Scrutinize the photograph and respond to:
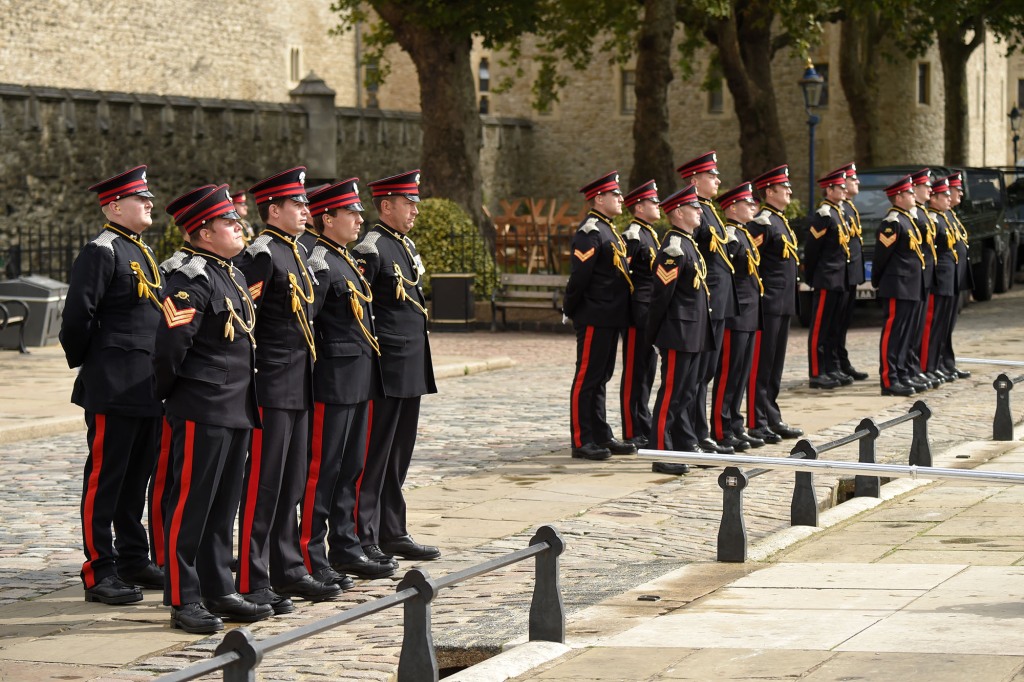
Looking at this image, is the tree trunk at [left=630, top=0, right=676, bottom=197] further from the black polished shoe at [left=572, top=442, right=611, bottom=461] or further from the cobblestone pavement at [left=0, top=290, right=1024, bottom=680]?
the black polished shoe at [left=572, top=442, right=611, bottom=461]

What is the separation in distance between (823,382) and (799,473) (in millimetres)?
7371

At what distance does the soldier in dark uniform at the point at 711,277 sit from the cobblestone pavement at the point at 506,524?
570 millimetres

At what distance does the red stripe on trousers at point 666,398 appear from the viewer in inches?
472

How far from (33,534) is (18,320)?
11.1m

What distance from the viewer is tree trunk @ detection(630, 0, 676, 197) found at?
30.8 meters

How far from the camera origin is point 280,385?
7871 mm

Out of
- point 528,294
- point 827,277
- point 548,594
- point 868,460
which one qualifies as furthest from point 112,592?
point 528,294

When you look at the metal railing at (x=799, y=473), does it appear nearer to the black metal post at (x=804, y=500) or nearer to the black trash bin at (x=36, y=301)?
the black metal post at (x=804, y=500)

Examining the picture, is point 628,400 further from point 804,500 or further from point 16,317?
point 16,317

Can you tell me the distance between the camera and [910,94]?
5575cm

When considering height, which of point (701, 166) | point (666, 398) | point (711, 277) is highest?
point (701, 166)

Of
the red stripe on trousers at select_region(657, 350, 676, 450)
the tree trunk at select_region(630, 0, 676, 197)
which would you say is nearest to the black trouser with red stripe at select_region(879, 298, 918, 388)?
the red stripe on trousers at select_region(657, 350, 676, 450)

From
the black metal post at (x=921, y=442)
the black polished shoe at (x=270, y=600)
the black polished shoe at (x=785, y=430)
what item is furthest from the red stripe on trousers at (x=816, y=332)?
the black polished shoe at (x=270, y=600)

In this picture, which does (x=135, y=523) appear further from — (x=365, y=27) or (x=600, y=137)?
(x=365, y=27)
